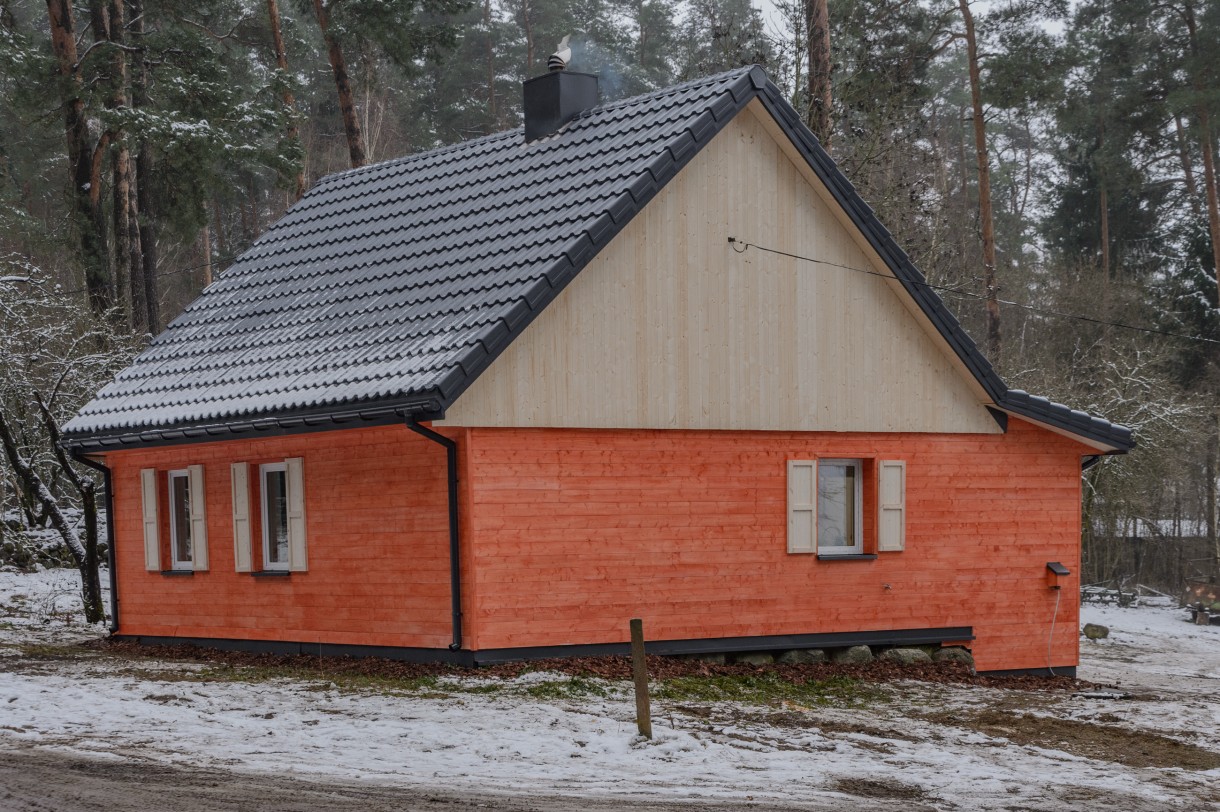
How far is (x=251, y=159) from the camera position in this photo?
2848 centimetres

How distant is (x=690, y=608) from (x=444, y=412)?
3.81m

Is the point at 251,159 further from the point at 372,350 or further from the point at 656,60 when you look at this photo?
the point at 656,60

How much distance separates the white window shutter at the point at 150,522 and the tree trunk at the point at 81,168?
35.9 ft

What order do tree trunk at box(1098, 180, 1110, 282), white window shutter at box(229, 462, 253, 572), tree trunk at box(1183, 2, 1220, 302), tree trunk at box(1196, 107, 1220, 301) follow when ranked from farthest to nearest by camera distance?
tree trunk at box(1098, 180, 1110, 282)
tree trunk at box(1196, 107, 1220, 301)
tree trunk at box(1183, 2, 1220, 302)
white window shutter at box(229, 462, 253, 572)

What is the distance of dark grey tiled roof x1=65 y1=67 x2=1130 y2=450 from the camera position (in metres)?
14.6

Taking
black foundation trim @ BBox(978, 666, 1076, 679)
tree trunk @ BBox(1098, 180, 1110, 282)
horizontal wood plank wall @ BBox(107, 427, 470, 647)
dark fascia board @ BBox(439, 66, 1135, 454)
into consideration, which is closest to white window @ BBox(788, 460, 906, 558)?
dark fascia board @ BBox(439, 66, 1135, 454)

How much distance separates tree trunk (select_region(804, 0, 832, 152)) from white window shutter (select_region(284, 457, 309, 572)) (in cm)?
1240

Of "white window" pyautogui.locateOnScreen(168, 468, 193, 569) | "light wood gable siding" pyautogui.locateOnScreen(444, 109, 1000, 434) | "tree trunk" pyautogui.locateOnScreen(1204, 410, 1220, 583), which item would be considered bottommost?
"tree trunk" pyautogui.locateOnScreen(1204, 410, 1220, 583)

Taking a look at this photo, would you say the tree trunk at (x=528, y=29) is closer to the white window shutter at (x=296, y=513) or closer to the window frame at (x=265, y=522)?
the window frame at (x=265, y=522)

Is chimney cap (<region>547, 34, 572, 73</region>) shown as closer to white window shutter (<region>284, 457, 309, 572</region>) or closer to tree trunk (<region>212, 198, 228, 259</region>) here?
white window shutter (<region>284, 457, 309, 572</region>)

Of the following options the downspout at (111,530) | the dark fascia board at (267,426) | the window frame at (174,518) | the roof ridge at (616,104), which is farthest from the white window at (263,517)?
the roof ridge at (616,104)

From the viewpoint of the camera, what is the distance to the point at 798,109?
26.8m

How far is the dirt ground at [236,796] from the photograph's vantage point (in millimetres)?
→ 8773

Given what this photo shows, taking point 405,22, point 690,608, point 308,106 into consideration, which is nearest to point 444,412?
point 690,608
